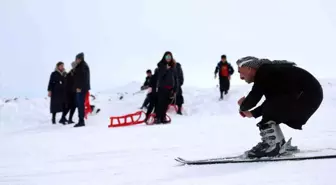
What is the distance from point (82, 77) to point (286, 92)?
22.6ft

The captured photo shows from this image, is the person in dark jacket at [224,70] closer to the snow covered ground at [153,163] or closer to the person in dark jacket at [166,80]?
the person in dark jacket at [166,80]

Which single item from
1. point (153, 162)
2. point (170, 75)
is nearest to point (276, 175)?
point (153, 162)

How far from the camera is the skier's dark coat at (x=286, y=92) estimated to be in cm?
376

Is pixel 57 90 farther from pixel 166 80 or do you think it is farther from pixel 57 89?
pixel 166 80

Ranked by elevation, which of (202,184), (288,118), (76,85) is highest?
(76,85)

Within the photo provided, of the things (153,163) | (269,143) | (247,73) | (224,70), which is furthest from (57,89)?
(269,143)

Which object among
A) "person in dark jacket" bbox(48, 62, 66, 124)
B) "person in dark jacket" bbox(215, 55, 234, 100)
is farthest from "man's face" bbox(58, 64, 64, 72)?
"person in dark jacket" bbox(215, 55, 234, 100)

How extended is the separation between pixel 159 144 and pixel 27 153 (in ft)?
5.85

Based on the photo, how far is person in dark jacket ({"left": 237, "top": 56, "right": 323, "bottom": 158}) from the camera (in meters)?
3.76

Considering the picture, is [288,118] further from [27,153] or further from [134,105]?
[134,105]

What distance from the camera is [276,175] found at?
2998 millimetres

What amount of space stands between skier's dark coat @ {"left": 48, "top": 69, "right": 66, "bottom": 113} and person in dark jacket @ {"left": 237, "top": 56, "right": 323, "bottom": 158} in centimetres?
900

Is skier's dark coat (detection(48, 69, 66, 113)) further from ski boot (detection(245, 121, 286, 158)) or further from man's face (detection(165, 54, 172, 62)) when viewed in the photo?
ski boot (detection(245, 121, 286, 158))

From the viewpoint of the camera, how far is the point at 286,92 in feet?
12.4
